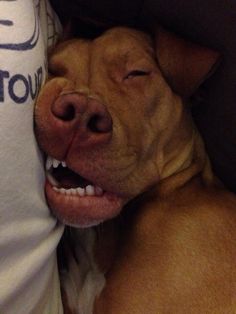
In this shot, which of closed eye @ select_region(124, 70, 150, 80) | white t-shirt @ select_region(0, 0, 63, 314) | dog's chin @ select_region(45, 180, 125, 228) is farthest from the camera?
closed eye @ select_region(124, 70, 150, 80)

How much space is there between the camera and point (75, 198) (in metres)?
0.99

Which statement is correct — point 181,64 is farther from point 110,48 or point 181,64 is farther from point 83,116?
point 83,116

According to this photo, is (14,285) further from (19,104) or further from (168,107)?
(168,107)

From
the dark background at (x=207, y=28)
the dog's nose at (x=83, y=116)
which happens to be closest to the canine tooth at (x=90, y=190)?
the dog's nose at (x=83, y=116)

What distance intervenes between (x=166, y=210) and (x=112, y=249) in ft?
0.49

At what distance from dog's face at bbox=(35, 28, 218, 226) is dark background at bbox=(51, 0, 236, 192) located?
54 mm

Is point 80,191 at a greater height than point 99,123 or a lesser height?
lesser

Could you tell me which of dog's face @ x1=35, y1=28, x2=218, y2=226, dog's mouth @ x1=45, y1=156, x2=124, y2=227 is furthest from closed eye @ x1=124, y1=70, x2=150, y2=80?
dog's mouth @ x1=45, y1=156, x2=124, y2=227

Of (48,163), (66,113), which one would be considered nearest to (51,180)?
(48,163)

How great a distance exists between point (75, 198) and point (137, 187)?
0.50 feet

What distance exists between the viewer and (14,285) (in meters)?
0.92

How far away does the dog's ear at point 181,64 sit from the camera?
1.16m

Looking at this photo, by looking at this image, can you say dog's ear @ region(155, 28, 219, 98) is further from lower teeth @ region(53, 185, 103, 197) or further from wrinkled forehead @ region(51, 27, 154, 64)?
lower teeth @ region(53, 185, 103, 197)

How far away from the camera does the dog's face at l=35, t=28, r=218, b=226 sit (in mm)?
932
